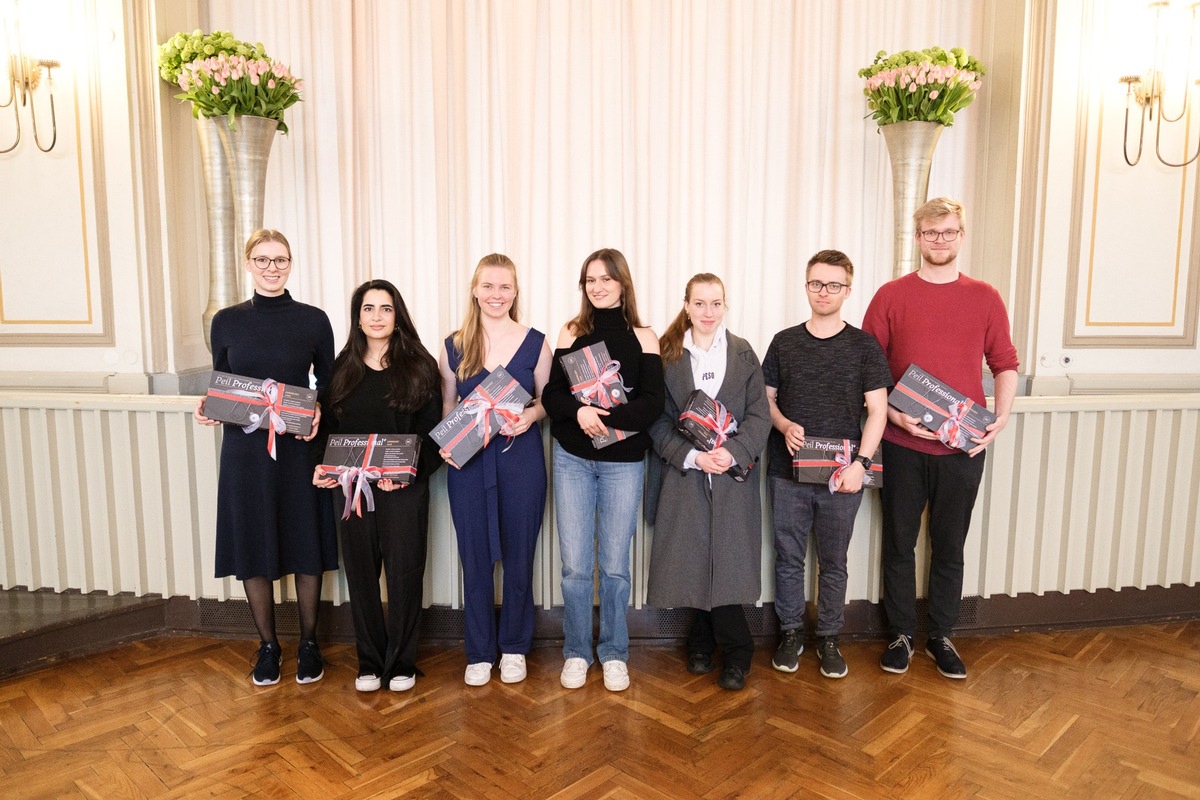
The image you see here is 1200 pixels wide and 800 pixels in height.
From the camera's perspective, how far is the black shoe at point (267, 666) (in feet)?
9.61

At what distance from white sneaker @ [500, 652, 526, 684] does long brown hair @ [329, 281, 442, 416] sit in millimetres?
955

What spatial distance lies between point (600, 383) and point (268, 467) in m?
1.19

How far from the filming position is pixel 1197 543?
11.6 feet

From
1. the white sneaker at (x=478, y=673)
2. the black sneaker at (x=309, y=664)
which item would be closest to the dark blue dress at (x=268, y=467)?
the black sneaker at (x=309, y=664)

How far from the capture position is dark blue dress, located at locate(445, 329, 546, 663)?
2863 millimetres

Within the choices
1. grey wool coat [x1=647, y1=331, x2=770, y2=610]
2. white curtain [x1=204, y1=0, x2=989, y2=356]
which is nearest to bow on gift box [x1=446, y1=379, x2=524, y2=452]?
grey wool coat [x1=647, y1=331, x2=770, y2=610]

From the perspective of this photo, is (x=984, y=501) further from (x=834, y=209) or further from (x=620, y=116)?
(x=620, y=116)

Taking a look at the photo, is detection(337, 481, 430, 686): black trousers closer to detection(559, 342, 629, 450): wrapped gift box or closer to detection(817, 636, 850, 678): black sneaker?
detection(559, 342, 629, 450): wrapped gift box

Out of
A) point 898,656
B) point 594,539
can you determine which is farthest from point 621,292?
point 898,656

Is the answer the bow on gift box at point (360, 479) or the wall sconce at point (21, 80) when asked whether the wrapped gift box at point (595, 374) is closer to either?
the bow on gift box at point (360, 479)

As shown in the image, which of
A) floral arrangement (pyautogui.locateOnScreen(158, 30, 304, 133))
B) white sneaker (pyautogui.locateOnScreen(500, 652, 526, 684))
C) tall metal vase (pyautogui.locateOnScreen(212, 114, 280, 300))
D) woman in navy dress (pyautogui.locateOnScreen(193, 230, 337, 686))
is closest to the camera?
woman in navy dress (pyautogui.locateOnScreen(193, 230, 337, 686))

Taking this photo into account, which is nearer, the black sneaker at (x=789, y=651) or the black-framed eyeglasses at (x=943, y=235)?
the black-framed eyeglasses at (x=943, y=235)

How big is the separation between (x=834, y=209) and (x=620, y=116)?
1340mm

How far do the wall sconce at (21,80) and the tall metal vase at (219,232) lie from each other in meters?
0.67
